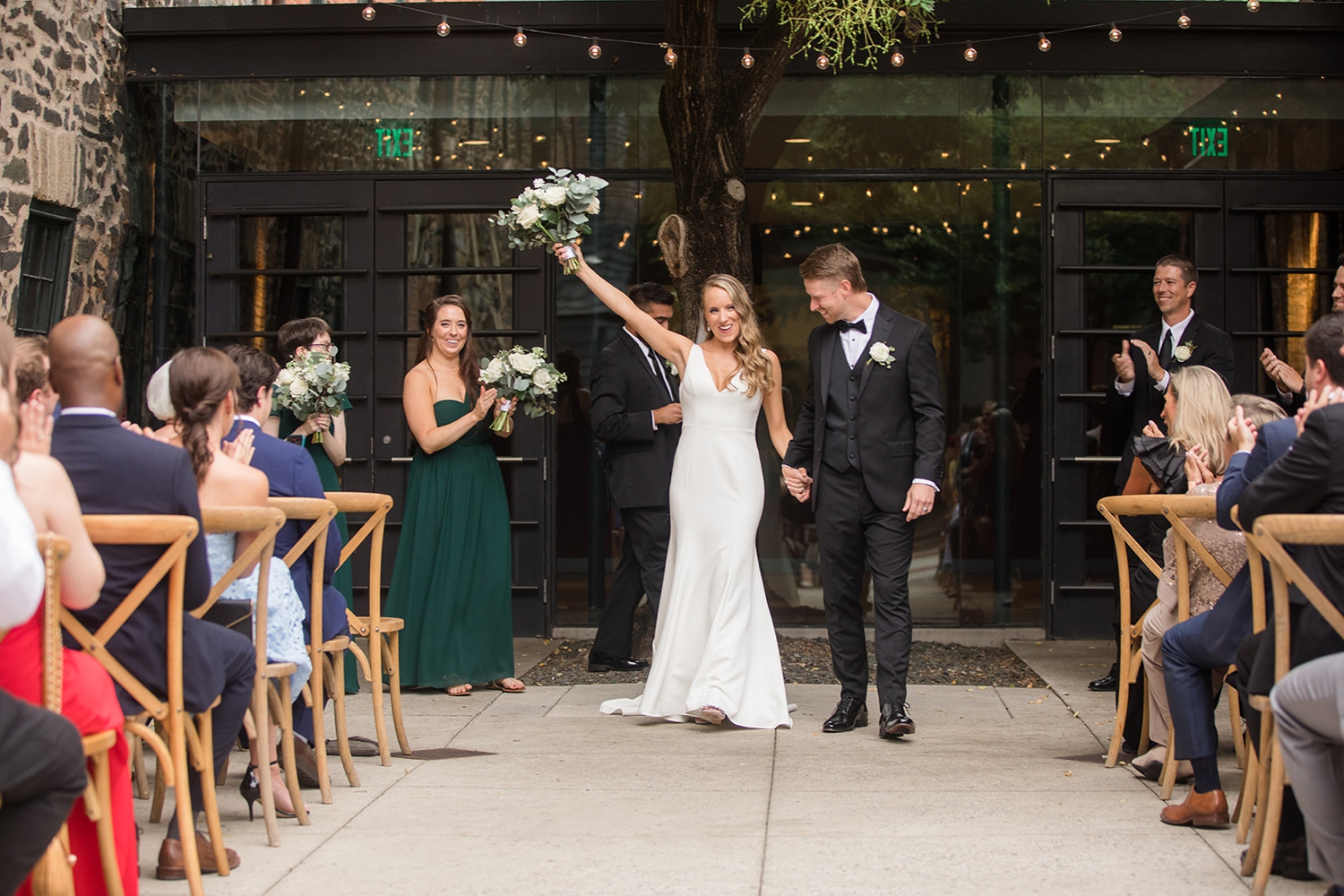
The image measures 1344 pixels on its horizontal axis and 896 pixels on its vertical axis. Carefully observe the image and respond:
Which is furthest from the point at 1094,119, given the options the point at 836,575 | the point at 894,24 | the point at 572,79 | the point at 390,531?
the point at 390,531

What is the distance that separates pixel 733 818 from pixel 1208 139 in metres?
6.36

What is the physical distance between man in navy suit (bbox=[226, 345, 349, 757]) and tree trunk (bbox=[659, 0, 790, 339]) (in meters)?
3.24

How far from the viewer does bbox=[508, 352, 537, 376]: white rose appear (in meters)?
7.11

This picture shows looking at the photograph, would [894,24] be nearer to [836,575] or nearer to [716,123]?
[716,123]

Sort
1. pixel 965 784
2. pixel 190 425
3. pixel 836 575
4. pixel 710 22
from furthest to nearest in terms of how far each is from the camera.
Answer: pixel 710 22
pixel 836 575
pixel 965 784
pixel 190 425

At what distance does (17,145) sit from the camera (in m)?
8.16

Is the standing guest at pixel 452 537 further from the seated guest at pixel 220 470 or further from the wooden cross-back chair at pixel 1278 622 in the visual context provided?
the wooden cross-back chair at pixel 1278 622

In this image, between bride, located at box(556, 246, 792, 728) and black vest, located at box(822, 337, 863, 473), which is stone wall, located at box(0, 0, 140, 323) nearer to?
bride, located at box(556, 246, 792, 728)

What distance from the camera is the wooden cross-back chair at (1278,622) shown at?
3.30 meters

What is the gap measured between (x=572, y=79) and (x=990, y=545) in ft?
13.3

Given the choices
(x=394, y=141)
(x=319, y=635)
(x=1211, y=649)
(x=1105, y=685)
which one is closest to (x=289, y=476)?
(x=319, y=635)

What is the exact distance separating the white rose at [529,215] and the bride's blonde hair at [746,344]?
810 mm

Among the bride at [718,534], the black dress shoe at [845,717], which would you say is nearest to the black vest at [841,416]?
the bride at [718,534]

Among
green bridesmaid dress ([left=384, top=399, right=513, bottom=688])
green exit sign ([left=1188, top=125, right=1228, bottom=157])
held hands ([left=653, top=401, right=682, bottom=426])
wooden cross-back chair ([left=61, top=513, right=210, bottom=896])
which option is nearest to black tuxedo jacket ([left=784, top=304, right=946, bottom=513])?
held hands ([left=653, top=401, right=682, bottom=426])
